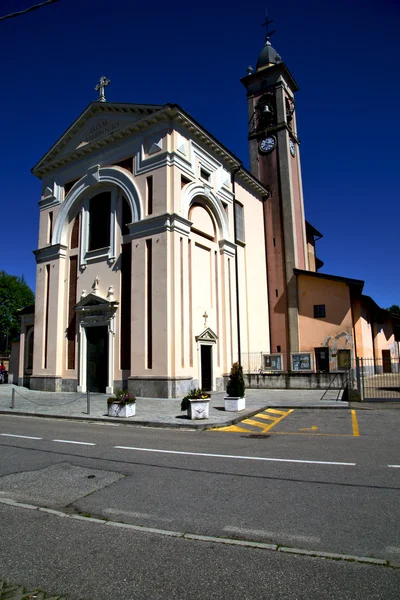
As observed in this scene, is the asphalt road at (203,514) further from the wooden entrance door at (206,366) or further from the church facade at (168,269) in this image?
the wooden entrance door at (206,366)

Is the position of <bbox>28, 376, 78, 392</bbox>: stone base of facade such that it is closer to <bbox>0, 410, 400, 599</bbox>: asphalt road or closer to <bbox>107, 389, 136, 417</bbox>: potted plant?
<bbox>107, 389, 136, 417</bbox>: potted plant

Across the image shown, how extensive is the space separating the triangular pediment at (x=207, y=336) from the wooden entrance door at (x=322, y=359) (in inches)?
384

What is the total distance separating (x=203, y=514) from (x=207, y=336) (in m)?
18.6

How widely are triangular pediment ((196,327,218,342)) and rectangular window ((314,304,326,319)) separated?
32.3 ft

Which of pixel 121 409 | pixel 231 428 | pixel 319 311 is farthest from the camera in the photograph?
pixel 319 311

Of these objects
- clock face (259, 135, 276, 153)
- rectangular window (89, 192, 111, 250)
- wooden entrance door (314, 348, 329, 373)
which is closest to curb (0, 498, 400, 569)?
rectangular window (89, 192, 111, 250)

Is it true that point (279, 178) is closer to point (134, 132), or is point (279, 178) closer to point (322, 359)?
point (134, 132)

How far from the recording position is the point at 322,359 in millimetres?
30156

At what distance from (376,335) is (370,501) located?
3611cm

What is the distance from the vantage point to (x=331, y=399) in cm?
1833

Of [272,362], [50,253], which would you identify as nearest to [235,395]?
[272,362]

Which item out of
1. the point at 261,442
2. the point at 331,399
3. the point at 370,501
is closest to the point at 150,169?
the point at 331,399

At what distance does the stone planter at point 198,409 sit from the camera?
521 inches

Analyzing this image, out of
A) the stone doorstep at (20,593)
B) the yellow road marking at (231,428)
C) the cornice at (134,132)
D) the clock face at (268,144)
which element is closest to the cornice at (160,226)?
the cornice at (134,132)
